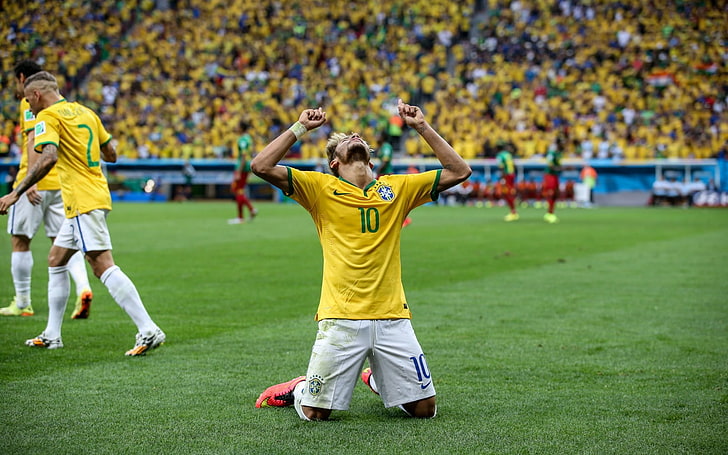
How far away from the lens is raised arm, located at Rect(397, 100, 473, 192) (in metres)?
5.08

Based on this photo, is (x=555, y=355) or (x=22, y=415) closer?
(x=22, y=415)

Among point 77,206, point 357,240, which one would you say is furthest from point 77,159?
point 357,240

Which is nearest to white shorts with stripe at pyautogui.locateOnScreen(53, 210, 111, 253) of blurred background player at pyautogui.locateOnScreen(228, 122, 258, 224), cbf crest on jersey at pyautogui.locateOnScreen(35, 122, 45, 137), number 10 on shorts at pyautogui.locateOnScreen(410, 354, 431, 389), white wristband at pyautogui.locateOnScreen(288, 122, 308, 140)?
cbf crest on jersey at pyautogui.locateOnScreen(35, 122, 45, 137)

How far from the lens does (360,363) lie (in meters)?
5.06

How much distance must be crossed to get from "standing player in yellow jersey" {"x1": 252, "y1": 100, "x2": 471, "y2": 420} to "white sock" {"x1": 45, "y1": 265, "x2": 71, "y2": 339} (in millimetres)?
2569

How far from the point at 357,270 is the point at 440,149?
867 mm

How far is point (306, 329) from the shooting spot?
315 inches

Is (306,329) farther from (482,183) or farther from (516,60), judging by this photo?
(516,60)

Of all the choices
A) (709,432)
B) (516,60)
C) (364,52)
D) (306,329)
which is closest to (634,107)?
(516,60)

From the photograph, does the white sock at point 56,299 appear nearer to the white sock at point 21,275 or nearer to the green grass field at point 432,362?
the green grass field at point 432,362

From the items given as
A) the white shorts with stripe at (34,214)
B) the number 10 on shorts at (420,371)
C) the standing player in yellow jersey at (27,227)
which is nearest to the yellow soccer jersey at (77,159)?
the standing player in yellow jersey at (27,227)

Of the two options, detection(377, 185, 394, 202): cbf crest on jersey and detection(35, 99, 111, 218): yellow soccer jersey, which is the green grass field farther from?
detection(377, 185, 394, 202): cbf crest on jersey

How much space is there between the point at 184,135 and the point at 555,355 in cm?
3801

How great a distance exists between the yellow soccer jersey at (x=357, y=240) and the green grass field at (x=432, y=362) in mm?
678
